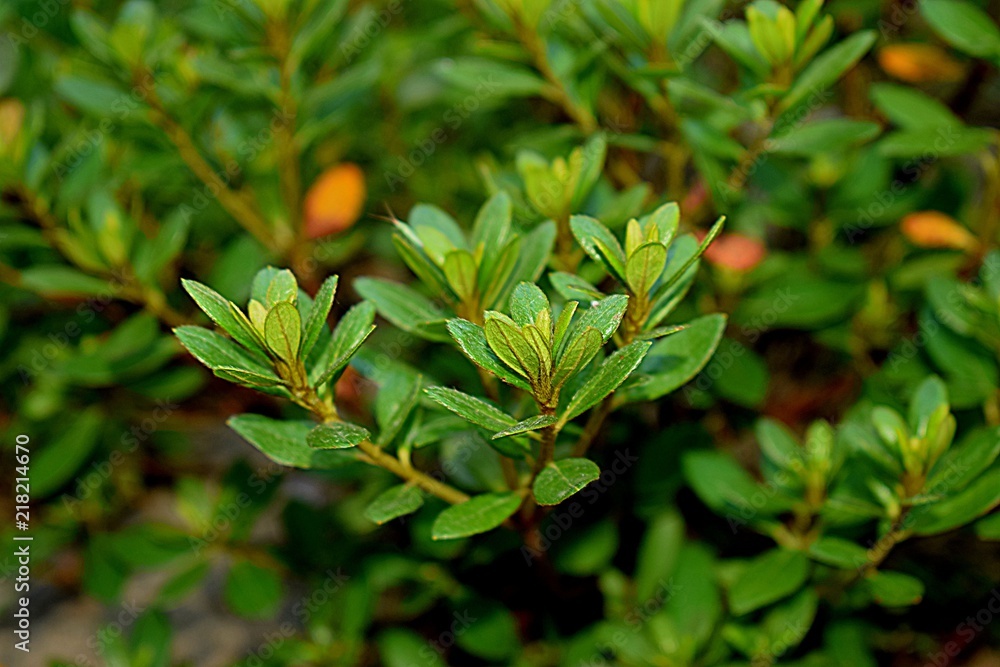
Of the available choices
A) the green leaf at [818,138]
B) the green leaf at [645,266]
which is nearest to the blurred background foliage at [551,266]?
the green leaf at [818,138]

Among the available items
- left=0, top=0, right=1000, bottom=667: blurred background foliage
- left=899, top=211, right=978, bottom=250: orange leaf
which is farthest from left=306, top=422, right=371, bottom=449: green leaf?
left=899, top=211, right=978, bottom=250: orange leaf

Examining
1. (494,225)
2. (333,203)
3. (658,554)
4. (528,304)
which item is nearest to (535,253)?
(494,225)

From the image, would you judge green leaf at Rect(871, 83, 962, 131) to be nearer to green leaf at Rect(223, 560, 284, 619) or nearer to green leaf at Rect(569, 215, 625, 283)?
green leaf at Rect(569, 215, 625, 283)

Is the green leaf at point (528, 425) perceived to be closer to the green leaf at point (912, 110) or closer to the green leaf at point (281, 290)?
the green leaf at point (281, 290)

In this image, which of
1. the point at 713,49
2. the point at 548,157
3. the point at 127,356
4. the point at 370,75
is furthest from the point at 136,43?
the point at 713,49

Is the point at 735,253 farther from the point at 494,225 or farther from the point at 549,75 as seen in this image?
the point at 494,225

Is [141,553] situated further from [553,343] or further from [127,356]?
[553,343]
